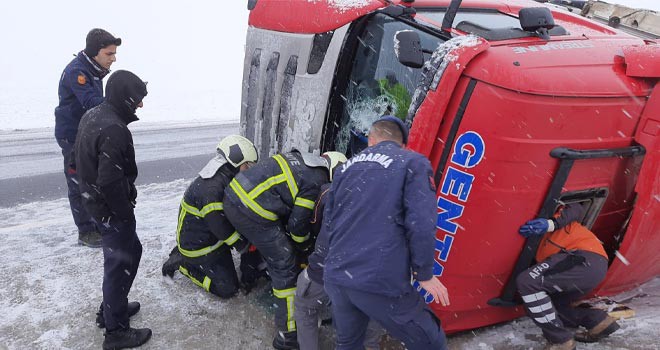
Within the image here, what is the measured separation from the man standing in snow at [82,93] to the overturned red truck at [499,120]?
1.79 m

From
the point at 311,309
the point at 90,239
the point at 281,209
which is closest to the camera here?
the point at 311,309

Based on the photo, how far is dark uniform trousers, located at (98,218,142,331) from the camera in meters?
3.16

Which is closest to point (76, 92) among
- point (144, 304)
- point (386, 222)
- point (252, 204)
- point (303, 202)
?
point (144, 304)

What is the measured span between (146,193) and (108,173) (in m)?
3.22

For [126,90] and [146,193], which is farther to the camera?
[146,193]

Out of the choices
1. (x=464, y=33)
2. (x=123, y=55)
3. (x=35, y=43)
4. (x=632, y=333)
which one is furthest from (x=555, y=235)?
(x=35, y=43)

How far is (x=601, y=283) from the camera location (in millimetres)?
3314

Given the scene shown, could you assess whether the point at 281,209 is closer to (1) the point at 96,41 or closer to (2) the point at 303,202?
(2) the point at 303,202

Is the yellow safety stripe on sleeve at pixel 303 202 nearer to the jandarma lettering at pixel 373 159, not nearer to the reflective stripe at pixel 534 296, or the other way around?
the jandarma lettering at pixel 373 159

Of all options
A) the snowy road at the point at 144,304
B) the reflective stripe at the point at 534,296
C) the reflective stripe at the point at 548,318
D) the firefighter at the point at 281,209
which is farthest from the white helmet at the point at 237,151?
the reflective stripe at the point at 548,318

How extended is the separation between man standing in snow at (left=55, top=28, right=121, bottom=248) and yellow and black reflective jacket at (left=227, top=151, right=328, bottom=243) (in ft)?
6.19

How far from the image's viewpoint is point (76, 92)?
434 cm

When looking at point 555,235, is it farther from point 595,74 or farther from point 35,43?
point 35,43

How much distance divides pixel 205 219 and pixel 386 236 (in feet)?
5.18
